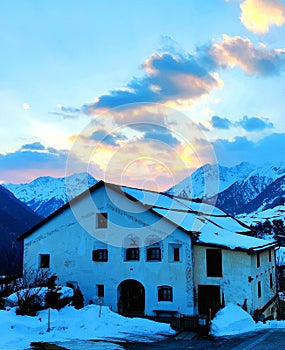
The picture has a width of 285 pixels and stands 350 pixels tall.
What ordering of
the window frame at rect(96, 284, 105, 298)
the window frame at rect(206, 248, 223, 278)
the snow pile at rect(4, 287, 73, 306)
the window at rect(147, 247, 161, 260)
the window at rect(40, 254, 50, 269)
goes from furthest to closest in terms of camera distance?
the window at rect(40, 254, 50, 269) < the window frame at rect(96, 284, 105, 298) < the window at rect(147, 247, 161, 260) < the window frame at rect(206, 248, 223, 278) < the snow pile at rect(4, 287, 73, 306)

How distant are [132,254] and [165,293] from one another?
395 cm

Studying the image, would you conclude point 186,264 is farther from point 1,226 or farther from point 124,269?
point 1,226

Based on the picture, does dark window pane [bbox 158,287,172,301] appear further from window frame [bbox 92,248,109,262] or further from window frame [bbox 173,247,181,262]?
window frame [bbox 92,248,109,262]

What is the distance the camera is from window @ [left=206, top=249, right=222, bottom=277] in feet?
99.7

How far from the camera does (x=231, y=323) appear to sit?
24.3 meters

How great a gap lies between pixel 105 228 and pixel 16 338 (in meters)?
16.3

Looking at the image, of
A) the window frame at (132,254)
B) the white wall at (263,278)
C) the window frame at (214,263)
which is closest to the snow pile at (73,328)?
the window frame at (214,263)

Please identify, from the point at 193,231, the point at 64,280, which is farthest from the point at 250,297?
the point at 64,280

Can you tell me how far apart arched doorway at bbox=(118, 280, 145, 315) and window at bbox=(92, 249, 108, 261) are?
2542 millimetres

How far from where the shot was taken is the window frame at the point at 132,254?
108 ft

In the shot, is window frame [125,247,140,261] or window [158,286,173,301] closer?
window [158,286,173,301]

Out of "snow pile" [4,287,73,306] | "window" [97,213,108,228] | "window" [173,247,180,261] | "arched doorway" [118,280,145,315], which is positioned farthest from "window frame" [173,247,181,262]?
"snow pile" [4,287,73,306]

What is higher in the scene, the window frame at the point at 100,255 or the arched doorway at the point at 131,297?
the window frame at the point at 100,255

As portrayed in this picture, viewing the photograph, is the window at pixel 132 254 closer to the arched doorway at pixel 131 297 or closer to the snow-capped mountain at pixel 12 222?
the arched doorway at pixel 131 297
